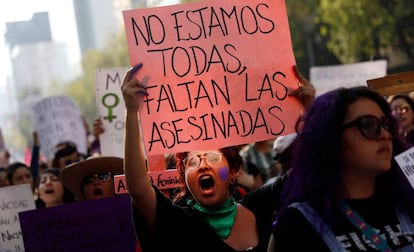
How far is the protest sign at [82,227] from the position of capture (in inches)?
188

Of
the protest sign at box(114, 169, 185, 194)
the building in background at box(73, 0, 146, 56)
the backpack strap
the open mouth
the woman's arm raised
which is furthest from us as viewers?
the building in background at box(73, 0, 146, 56)

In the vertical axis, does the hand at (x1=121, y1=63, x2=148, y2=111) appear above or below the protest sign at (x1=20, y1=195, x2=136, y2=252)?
above

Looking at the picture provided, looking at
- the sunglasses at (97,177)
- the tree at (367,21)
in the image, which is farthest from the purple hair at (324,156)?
the tree at (367,21)

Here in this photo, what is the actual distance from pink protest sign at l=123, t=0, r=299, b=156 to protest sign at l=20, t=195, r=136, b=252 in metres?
0.80

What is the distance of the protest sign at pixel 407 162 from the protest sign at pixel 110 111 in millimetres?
4447

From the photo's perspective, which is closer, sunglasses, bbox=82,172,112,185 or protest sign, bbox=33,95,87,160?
sunglasses, bbox=82,172,112,185

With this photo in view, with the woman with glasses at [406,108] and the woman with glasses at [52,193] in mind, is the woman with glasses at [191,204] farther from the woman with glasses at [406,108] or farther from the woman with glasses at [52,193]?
the woman with glasses at [406,108]

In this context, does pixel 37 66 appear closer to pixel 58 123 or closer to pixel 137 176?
pixel 58 123

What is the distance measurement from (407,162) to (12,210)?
3.07 m

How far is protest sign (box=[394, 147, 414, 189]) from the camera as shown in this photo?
3.25 metres

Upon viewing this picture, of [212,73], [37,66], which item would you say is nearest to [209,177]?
[212,73]

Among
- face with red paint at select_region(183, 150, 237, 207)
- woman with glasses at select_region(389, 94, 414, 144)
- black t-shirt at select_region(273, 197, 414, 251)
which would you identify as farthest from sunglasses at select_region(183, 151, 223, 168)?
woman with glasses at select_region(389, 94, 414, 144)

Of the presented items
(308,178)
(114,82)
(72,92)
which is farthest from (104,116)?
(72,92)

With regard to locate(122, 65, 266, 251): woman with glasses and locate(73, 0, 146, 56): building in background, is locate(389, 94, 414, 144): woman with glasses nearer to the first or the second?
locate(122, 65, 266, 251): woman with glasses
